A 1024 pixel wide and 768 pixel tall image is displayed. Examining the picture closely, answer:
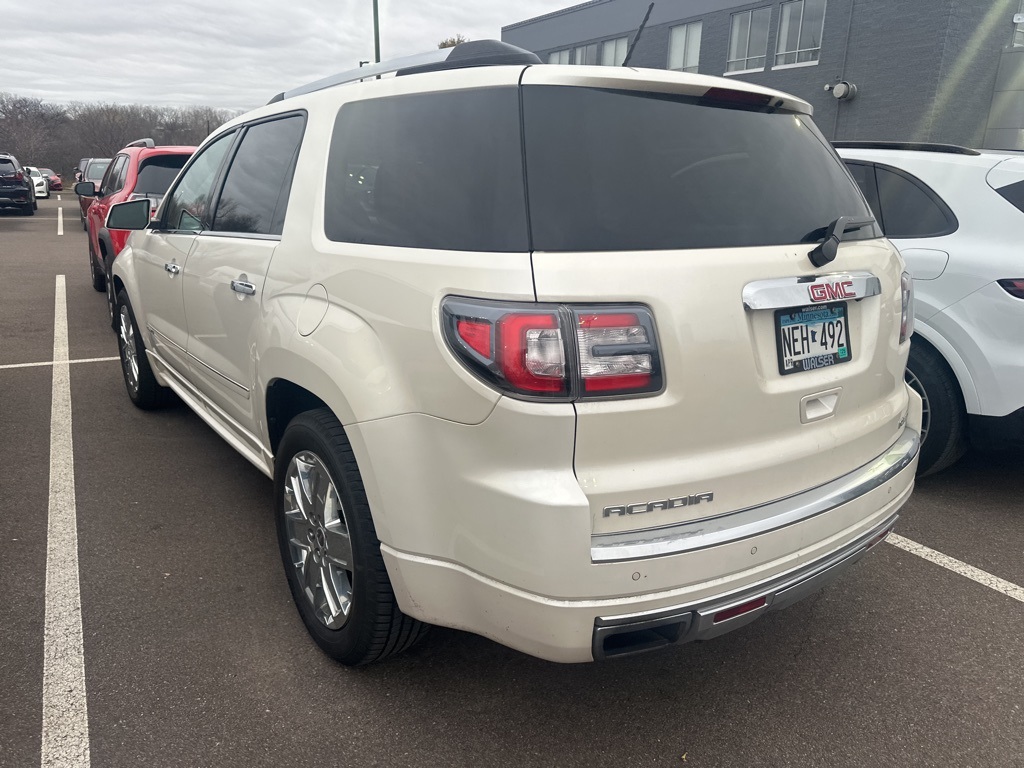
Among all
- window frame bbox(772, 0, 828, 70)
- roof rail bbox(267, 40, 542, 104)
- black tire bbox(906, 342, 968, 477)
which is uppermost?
window frame bbox(772, 0, 828, 70)

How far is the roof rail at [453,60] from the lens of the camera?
236 cm

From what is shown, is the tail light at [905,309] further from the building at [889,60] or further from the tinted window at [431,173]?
the building at [889,60]

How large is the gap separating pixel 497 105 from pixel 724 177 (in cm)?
66

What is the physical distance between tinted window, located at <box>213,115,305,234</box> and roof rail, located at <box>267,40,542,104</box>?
26 cm

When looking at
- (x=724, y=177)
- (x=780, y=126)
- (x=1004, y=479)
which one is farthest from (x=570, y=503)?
(x=1004, y=479)

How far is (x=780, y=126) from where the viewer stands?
7.90ft

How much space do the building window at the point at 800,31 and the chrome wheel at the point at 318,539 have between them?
22.1 metres

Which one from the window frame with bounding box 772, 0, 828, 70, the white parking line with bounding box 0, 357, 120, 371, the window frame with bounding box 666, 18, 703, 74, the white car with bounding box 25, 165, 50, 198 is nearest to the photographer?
the white parking line with bounding box 0, 357, 120, 371

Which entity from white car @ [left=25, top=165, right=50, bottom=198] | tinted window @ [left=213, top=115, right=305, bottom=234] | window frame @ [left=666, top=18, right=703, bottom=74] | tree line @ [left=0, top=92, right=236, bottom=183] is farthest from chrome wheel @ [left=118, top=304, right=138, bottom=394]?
tree line @ [left=0, top=92, right=236, bottom=183]

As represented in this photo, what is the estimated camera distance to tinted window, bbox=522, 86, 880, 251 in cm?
192

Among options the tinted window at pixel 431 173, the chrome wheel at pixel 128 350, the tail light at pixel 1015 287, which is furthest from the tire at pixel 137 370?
the tail light at pixel 1015 287

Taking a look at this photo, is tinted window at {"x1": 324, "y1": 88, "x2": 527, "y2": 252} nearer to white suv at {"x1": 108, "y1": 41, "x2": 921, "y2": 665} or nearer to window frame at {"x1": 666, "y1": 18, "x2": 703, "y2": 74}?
white suv at {"x1": 108, "y1": 41, "x2": 921, "y2": 665}

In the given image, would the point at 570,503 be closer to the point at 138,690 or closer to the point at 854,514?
the point at 854,514

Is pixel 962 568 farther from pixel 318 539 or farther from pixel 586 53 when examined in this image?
pixel 586 53
